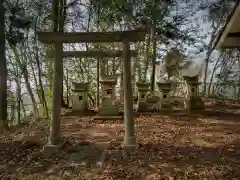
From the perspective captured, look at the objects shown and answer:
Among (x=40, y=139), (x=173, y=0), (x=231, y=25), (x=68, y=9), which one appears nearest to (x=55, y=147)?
(x=40, y=139)

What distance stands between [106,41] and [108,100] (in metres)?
3.73

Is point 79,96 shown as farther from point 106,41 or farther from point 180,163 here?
point 180,163

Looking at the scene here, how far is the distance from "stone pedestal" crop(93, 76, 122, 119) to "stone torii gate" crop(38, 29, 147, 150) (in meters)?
3.41

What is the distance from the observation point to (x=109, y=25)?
11.2 m

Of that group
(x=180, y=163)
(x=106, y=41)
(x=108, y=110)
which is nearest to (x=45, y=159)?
(x=180, y=163)

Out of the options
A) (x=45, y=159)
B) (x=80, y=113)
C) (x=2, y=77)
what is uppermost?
(x=2, y=77)

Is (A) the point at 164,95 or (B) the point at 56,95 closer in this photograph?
(B) the point at 56,95

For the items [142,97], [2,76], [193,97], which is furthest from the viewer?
[193,97]

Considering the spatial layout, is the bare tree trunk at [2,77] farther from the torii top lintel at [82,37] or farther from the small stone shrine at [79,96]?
the torii top lintel at [82,37]

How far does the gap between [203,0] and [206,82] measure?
13.9 ft

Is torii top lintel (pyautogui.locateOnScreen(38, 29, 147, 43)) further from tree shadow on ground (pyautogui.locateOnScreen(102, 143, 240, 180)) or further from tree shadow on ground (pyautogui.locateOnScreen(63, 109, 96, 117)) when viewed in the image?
tree shadow on ground (pyautogui.locateOnScreen(63, 109, 96, 117))

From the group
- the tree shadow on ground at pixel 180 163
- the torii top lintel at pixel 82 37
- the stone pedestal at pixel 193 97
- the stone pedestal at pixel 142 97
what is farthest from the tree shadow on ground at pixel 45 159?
the stone pedestal at pixel 193 97

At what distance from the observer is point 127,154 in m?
4.89

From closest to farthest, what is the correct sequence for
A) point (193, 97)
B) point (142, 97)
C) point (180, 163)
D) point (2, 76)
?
point (180, 163), point (2, 76), point (142, 97), point (193, 97)
